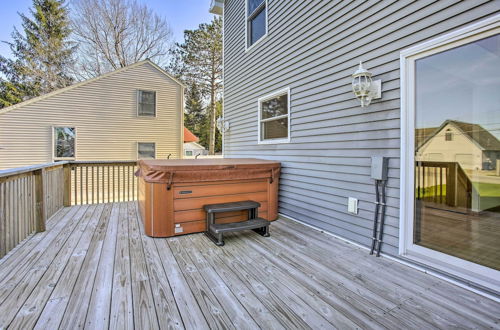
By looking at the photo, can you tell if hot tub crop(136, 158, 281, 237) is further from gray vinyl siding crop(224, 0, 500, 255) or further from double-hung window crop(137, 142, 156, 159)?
double-hung window crop(137, 142, 156, 159)

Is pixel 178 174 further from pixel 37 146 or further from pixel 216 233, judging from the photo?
pixel 37 146

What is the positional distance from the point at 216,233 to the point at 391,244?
178 centimetres

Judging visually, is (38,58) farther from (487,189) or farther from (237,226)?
(487,189)

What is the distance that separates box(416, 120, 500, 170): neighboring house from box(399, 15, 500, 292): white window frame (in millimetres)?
125

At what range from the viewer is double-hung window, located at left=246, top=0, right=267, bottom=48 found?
4.74 meters

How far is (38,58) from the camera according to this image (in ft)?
48.2

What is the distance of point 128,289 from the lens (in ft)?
6.25

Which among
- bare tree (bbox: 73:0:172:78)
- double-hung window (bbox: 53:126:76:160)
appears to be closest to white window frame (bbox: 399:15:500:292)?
double-hung window (bbox: 53:126:76:160)

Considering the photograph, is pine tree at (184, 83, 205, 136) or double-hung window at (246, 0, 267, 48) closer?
double-hung window at (246, 0, 267, 48)

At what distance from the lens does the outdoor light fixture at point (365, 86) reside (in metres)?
2.57

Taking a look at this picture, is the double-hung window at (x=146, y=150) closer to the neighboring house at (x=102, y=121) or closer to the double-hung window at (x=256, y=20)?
the neighboring house at (x=102, y=121)

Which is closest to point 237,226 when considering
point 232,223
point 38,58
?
point 232,223

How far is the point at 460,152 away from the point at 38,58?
1973 cm

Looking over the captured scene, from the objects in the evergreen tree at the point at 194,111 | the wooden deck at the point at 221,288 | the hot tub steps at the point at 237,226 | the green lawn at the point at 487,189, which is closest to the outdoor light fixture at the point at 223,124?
the hot tub steps at the point at 237,226
